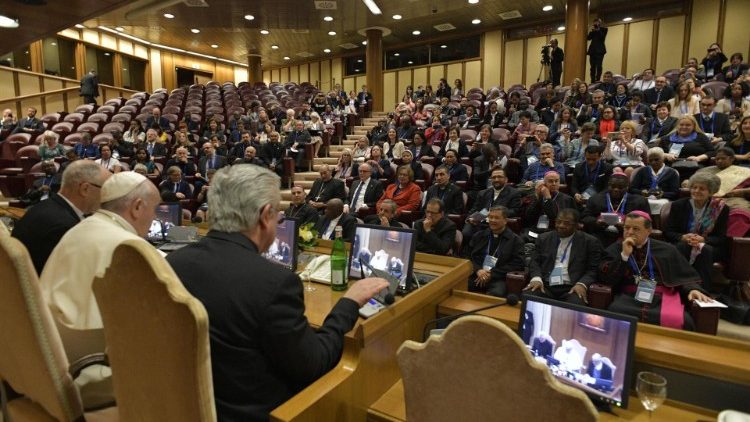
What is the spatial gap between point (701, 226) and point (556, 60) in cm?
712

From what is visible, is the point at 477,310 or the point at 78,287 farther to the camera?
the point at 477,310

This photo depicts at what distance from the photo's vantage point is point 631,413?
126cm

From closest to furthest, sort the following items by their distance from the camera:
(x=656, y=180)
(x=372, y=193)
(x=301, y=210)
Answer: (x=656, y=180) < (x=301, y=210) < (x=372, y=193)

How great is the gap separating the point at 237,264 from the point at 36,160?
8.32 metres

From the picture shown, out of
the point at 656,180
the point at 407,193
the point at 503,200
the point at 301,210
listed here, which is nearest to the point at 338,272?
the point at 301,210

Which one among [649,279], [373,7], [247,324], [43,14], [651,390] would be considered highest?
[373,7]

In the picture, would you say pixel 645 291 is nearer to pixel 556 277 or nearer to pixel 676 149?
pixel 556 277

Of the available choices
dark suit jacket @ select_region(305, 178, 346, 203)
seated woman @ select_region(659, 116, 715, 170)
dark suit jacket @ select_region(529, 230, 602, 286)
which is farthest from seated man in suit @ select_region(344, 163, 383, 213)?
seated woman @ select_region(659, 116, 715, 170)

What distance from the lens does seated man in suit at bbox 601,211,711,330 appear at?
255cm

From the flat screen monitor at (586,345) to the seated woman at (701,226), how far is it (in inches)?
86.8

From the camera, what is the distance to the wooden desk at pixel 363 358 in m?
1.12

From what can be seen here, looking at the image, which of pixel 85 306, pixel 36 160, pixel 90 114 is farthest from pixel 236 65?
pixel 85 306

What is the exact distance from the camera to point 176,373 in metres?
0.85

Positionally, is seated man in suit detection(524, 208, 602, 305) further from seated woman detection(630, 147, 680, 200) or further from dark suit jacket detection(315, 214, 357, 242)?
dark suit jacket detection(315, 214, 357, 242)
